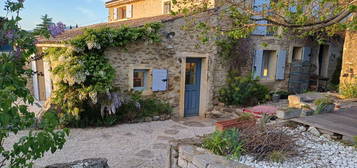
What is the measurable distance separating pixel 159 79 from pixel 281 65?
16.7 feet

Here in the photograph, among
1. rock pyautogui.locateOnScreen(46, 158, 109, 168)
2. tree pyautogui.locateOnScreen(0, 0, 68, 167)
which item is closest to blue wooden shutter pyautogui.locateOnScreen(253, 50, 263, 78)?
rock pyautogui.locateOnScreen(46, 158, 109, 168)

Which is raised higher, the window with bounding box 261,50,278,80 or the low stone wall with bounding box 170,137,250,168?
the window with bounding box 261,50,278,80

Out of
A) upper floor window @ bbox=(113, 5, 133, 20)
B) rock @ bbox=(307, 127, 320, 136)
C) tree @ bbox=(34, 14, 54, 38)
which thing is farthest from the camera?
upper floor window @ bbox=(113, 5, 133, 20)

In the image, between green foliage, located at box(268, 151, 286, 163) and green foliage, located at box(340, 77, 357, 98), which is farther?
green foliage, located at box(340, 77, 357, 98)

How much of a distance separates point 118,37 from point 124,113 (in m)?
1.98

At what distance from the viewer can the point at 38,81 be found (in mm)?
9000

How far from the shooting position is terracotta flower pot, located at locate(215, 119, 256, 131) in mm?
3463

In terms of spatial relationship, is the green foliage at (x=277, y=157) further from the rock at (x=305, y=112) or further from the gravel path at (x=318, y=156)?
the rock at (x=305, y=112)

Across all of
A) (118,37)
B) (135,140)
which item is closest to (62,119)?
Answer: (135,140)

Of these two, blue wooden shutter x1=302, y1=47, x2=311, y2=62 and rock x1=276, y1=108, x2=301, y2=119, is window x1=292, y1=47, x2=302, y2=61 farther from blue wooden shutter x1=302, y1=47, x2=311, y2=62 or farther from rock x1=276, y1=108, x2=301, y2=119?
rock x1=276, y1=108, x2=301, y2=119

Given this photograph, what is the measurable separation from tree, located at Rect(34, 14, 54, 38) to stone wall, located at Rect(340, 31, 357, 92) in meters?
7.75

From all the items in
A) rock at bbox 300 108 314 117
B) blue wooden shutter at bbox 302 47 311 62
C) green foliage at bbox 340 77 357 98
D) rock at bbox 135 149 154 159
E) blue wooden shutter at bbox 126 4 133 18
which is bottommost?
rock at bbox 135 149 154 159

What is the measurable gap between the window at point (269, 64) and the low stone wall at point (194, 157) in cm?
712

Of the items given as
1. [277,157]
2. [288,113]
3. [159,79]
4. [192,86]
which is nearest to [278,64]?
[192,86]
